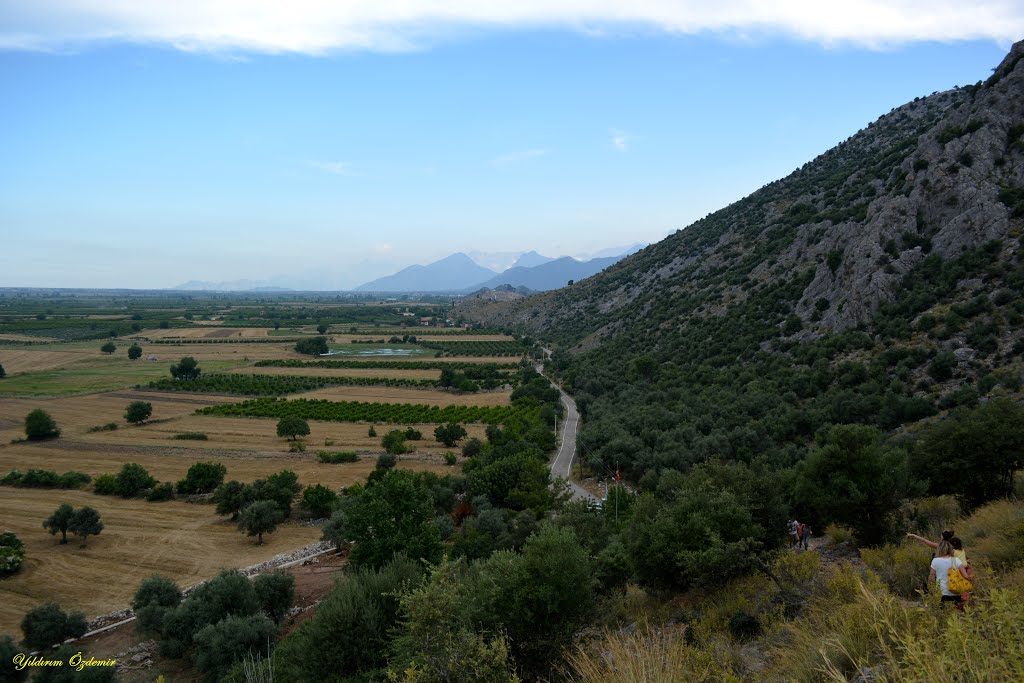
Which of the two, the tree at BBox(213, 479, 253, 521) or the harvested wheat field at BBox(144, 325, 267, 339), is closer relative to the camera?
the tree at BBox(213, 479, 253, 521)

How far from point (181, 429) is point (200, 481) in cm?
2266

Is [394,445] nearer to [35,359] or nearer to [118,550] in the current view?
[118,550]

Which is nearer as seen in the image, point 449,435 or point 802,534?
point 802,534

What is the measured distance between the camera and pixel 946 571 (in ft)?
24.0

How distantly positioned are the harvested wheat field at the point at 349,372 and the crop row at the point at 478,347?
19.8 metres

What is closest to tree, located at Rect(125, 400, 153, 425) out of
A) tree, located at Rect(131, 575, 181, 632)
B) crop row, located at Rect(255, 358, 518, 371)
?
crop row, located at Rect(255, 358, 518, 371)

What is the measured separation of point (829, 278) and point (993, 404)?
28.4 metres

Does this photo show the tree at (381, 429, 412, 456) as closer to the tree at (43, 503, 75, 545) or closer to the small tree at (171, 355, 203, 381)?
the tree at (43, 503, 75, 545)

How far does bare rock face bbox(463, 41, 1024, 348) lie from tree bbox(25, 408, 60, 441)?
6201 centimetres

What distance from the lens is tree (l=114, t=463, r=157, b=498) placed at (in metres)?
35.5

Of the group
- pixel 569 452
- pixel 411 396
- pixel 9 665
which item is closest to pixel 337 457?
pixel 569 452

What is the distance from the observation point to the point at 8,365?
94.9 metres

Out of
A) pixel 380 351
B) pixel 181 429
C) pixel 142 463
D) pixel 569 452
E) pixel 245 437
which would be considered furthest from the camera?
pixel 380 351

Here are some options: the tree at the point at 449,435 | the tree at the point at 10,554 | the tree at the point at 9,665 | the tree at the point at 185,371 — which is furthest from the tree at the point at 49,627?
the tree at the point at 185,371
